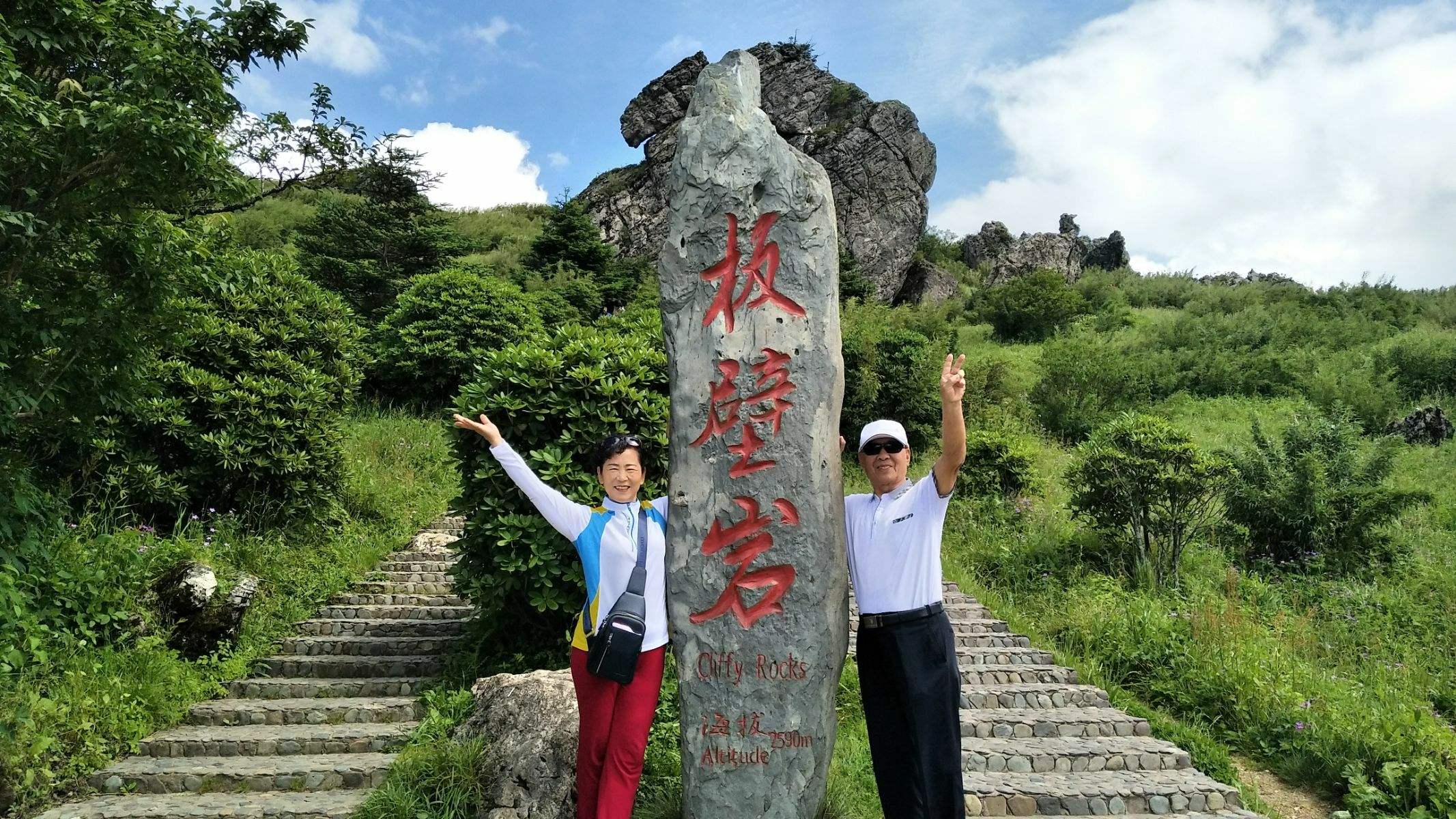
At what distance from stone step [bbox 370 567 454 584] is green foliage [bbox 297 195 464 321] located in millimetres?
9928

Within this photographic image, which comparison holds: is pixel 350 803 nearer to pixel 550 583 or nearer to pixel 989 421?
pixel 550 583

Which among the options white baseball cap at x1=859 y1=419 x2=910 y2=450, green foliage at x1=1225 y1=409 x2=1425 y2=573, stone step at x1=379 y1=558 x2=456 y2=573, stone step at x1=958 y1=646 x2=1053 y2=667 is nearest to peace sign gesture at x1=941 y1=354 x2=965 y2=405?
white baseball cap at x1=859 y1=419 x2=910 y2=450

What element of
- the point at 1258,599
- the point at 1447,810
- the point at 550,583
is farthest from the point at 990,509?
the point at 550,583

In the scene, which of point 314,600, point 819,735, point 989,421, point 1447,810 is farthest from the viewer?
point 989,421

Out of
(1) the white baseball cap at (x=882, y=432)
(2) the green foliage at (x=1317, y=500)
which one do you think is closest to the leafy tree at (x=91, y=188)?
(1) the white baseball cap at (x=882, y=432)

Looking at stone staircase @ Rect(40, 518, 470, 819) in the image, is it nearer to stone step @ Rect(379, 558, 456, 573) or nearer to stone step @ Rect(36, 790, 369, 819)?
stone step @ Rect(36, 790, 369, 819)

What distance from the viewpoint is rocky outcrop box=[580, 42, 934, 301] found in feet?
89.5

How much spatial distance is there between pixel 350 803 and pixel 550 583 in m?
1.62

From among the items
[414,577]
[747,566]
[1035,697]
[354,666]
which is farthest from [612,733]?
[414,577]

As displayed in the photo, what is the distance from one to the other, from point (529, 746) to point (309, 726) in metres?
2.39

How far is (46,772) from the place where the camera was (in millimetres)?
4605

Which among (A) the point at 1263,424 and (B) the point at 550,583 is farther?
(A) the point at 1263,424

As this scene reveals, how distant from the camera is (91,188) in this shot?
4367 mm

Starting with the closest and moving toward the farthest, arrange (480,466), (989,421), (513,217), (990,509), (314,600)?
(480,466), (314,600), (990,509), (989,421), (513,217)
